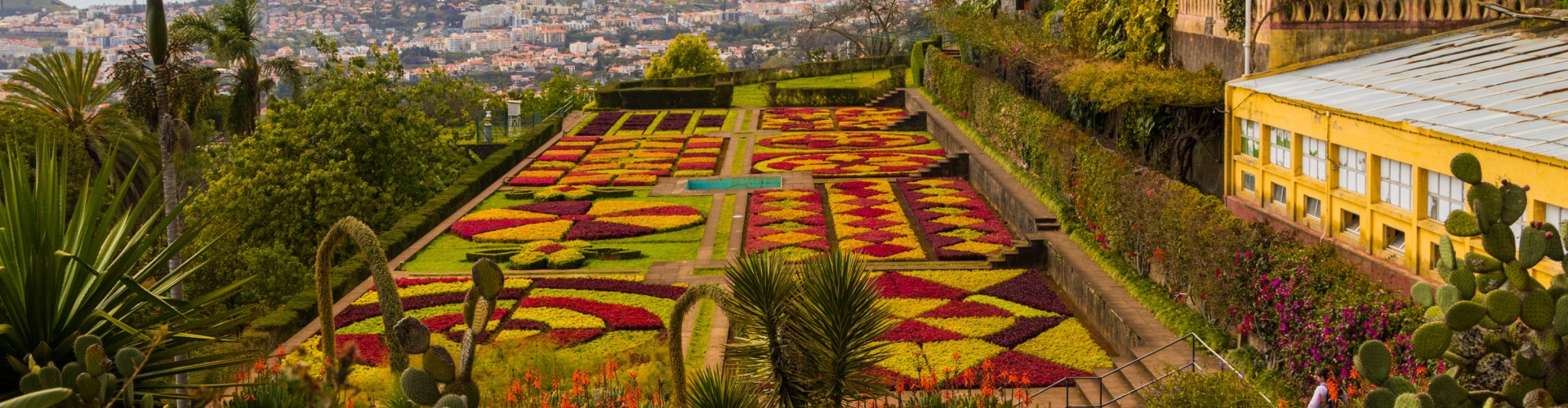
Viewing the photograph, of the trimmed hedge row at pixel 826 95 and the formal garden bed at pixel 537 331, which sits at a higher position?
the trimmed hedge row at pixel 826 95

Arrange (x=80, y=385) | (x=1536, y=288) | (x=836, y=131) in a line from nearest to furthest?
1. (x=1536, y=288)
2. (x=80, y=385)
3. (x=836, y=131)

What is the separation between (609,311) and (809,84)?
45.8 metres

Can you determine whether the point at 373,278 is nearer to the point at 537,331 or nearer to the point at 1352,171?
the point at 1352,171

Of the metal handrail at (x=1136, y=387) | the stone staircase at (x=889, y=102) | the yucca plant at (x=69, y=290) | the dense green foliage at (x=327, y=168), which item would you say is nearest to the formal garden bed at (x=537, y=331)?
the metal handrail at (x=1136, y=387)

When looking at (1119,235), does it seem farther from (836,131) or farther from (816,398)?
(836,131)

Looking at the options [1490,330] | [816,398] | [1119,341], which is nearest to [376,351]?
[1119,341]

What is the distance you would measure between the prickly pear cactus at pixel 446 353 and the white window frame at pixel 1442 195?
958 cm

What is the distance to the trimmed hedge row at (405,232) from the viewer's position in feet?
63.0

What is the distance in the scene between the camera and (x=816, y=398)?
9.70 metres

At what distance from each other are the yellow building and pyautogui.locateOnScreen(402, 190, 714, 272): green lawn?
10.8 meters

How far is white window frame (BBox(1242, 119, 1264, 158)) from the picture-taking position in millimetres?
18170

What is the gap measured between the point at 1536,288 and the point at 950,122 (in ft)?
133

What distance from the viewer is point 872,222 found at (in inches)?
1160

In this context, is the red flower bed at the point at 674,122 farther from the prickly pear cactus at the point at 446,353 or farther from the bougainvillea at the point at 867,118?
the prickly pear cactus at the point at 446,353
